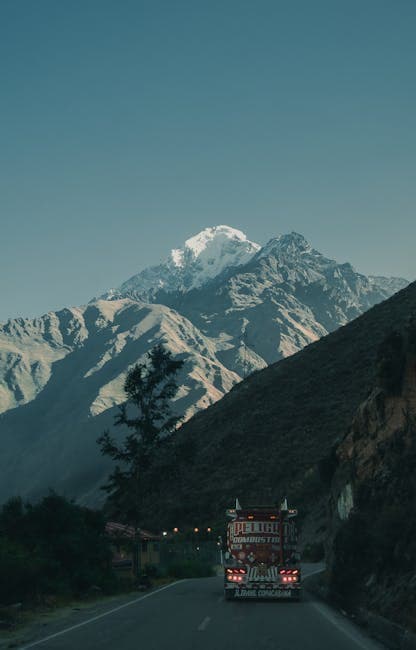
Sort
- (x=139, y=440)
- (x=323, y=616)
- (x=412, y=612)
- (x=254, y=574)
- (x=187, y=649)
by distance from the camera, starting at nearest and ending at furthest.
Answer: (x=187, y=649), (x=412, y=612), (x=323, y=616), (x=254, y=574), (x=139, y=440)

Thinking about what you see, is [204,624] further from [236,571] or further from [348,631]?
[236,571]

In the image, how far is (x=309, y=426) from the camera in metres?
80.2

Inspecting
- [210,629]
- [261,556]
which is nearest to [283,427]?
[261,556]

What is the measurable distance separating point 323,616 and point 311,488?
4836 centimetres

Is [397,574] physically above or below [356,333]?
below

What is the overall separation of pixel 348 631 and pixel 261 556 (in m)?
9.42

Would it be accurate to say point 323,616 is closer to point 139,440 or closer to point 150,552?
point 139,440

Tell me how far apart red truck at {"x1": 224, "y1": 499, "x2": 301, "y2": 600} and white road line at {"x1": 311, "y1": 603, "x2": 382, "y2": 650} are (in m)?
3.19

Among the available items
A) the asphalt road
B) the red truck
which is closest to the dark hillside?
the red truck

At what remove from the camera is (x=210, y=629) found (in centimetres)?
1734

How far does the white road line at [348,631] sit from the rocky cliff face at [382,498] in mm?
784

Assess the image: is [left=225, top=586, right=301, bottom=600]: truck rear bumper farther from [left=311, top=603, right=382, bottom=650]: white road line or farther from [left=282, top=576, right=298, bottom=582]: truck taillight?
[left=311, top=603, right=382, bottom=650]: white road line

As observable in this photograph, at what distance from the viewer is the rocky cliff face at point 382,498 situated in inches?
770

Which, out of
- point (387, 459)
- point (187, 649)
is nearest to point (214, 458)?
point (387, 459)
